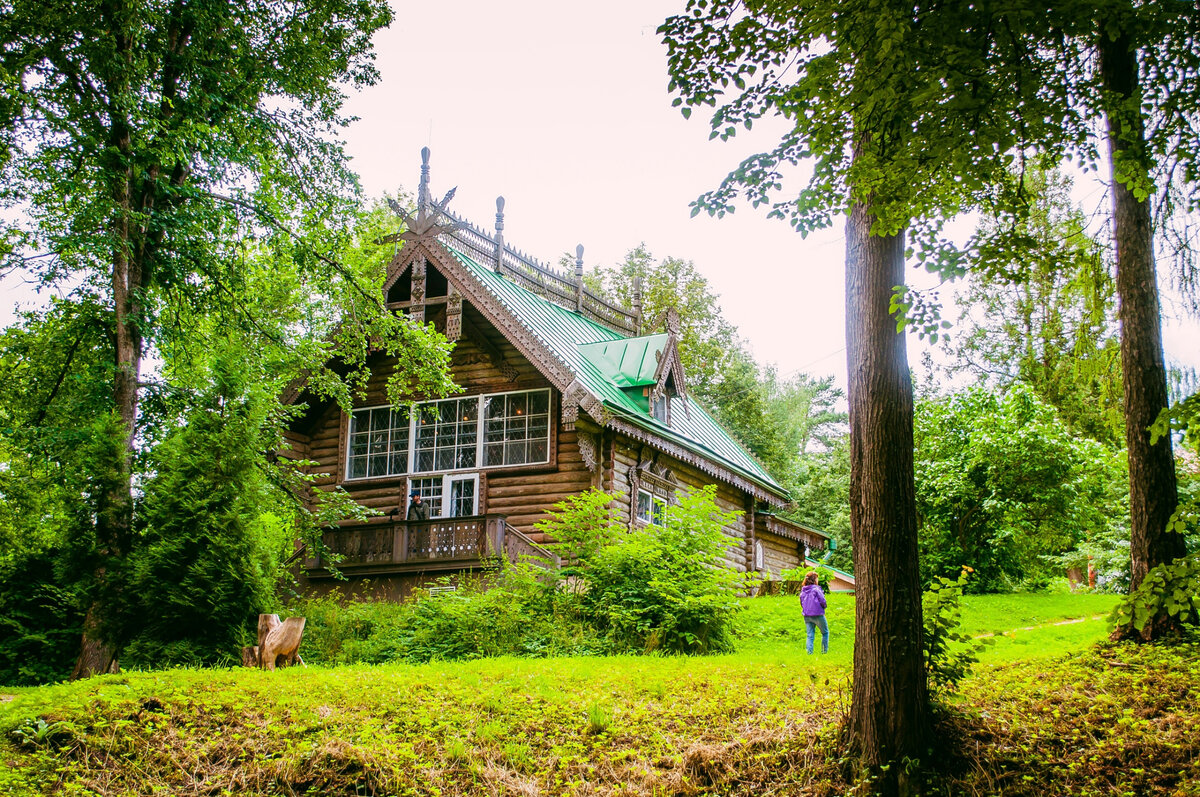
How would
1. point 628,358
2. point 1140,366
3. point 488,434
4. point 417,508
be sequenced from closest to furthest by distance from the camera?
point 1140,366 → point 417,508 → point 488,434 → point 628,358

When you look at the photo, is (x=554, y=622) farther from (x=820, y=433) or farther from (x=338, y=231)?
(x=820, y=433)

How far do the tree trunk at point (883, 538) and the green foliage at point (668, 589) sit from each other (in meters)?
5.96

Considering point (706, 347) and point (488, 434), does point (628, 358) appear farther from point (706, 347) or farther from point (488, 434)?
point (706, 347)

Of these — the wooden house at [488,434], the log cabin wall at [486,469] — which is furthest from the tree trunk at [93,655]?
the log cabin wall at [486,469]

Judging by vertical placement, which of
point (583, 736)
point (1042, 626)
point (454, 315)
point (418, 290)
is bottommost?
point (583, 736)

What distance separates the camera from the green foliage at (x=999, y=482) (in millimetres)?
20672

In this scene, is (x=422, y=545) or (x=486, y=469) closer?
(x=422, y=545)

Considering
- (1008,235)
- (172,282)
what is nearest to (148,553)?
(172,282)

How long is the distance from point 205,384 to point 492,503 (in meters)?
7.17

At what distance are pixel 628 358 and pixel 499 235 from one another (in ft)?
17.1

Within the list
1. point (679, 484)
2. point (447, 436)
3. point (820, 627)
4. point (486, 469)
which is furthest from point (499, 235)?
point (820, 627)

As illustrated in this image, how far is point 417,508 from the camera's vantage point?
1903 centimetres

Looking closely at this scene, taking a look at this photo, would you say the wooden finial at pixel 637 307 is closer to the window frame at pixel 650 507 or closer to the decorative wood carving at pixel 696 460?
the decorative wood carving at pixel 696 460

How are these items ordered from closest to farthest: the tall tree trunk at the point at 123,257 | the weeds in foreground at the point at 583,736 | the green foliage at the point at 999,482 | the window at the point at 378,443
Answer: the weeds in foreground at the point at 583,736 < the tall tree trunk at the point at 123,257 < the window at the point at 378,443 < the green foliage at the point at 999,482
